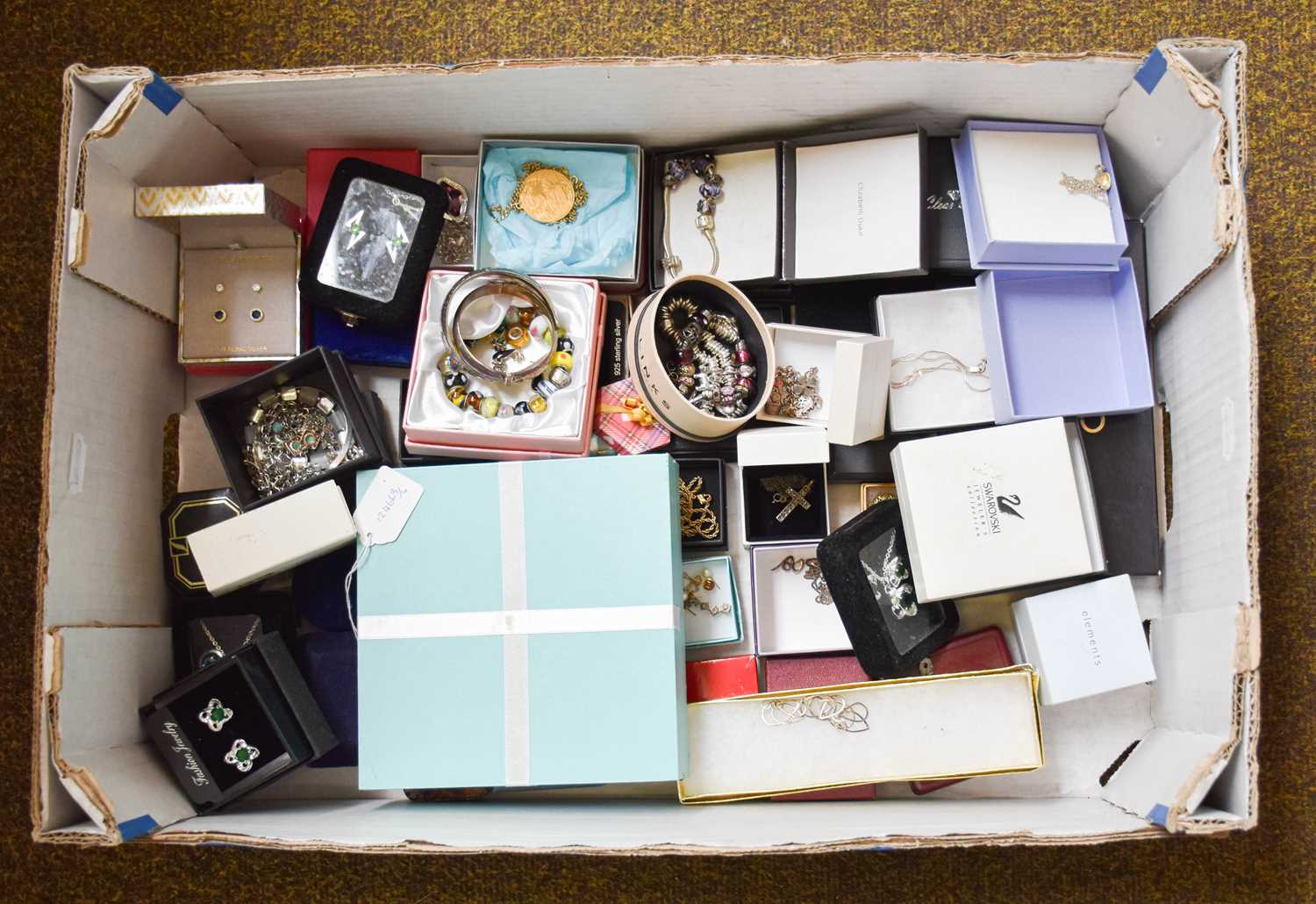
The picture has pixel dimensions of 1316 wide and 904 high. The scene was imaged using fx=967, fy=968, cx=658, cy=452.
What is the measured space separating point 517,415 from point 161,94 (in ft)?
2.15

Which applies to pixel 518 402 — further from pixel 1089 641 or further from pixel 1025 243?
pixel 1089 641

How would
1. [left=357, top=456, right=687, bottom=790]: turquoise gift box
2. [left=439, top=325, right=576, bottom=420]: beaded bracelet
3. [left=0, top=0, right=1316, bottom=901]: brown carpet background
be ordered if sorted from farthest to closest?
[left=0, top=0, right=1316, bottom=901]: brown carpet background → [left=439, top=325, right=576, bottom=420]: beaded bracelet → [left=357, top=456, right=687, bottom=790]: turquoise gift box

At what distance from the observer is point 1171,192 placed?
1.42 metres

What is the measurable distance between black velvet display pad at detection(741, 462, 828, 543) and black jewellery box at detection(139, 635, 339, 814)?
69 centimetres

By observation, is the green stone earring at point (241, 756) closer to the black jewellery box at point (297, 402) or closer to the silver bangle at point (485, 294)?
the black jewellery box at point (297, 402)

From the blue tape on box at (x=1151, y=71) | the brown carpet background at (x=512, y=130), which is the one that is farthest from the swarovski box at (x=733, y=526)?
the brown carpet background at (x=512, y=130)

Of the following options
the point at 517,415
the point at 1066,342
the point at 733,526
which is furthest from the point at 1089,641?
the point at 517,415

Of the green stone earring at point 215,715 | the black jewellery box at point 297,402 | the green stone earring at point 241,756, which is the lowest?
the green stone earring at point 241,756

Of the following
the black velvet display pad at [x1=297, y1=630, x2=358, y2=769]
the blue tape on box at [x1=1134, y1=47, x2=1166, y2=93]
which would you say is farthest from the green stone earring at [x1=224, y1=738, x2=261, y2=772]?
the blue tape on box at [x1=1134, y1=47, x2=1166, y2=93]

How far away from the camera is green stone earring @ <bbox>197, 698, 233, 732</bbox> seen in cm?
138

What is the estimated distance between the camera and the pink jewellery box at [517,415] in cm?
142

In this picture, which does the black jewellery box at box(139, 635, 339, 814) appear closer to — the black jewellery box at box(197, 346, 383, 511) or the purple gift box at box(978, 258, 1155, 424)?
the black jewellery box at box(197, 346, 383, 511)

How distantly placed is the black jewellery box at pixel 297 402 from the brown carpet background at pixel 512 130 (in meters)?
0.52

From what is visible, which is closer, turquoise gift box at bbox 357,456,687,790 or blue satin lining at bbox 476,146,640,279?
turquoise gift box at bbox 357,456,687,790
